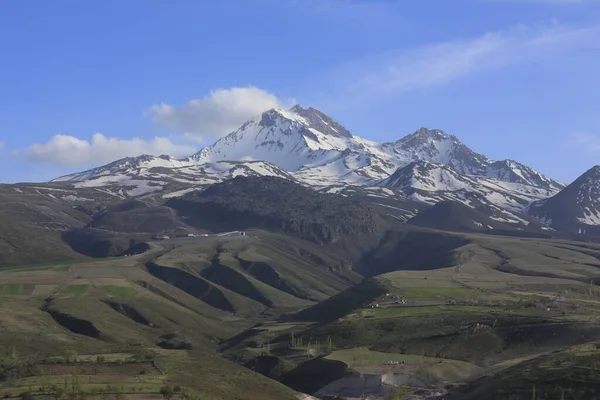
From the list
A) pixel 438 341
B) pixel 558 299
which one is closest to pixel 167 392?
pixel 438 341

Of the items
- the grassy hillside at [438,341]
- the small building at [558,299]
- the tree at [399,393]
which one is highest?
the small building at [558,299]

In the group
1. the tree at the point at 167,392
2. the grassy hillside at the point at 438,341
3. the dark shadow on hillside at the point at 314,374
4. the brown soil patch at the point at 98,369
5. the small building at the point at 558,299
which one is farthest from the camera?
the small building at the point at 558,299

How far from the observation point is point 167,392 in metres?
85.6

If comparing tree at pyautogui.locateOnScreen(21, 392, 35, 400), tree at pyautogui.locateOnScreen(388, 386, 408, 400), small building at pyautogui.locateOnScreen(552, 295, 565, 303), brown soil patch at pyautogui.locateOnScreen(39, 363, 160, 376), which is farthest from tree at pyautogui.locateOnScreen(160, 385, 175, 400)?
small building at pyautogui.locateOnScreen(552, 295, 565, 303)

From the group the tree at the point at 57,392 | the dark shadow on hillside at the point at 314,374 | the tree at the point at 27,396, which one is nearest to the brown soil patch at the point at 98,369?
the tree at the point at 57,392

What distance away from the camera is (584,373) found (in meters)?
Result: 97.0

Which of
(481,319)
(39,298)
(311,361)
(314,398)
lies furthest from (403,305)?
(39,298)

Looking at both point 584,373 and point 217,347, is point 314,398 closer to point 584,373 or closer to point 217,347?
point 584,373

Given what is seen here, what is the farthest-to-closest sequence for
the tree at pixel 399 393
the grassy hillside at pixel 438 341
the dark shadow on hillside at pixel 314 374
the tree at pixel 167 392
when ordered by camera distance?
the dark shadow on hillside at pixel 314 374 < the grassy hillside at pixel 438 341 < the tree at pixel 399 393 < the tree at pixel 167 392

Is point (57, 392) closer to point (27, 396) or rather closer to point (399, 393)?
point (27, 396)

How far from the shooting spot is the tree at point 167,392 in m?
84.6

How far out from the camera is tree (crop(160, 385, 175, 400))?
84.6 m

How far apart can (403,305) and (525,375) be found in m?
77.9

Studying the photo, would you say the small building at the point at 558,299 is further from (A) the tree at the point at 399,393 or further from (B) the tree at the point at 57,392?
(B) the tree at the point at 57,392
